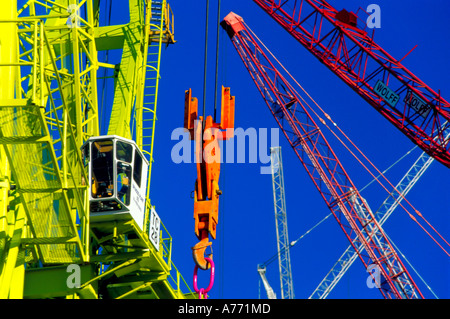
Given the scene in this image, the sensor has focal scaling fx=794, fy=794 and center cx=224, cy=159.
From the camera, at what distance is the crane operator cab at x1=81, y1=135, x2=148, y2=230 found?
29703mm

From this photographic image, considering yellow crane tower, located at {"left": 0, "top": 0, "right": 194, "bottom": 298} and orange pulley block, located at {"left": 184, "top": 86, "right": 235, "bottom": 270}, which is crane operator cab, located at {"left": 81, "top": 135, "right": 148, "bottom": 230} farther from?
orange pulley block, located at {"left": 184, "top": 86, "right": 235, "bottom": 270}

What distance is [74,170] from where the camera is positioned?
3216 cm

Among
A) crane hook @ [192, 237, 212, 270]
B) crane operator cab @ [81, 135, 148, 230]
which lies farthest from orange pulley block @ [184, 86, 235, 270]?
crane operator cab @ [81, 135, 148, 230]

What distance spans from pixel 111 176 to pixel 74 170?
309 centimetres

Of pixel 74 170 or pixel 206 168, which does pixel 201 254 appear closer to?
pixel 206 168

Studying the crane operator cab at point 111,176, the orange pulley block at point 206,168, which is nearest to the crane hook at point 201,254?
the orange pulley block at point 206,168

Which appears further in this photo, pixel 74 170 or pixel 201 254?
pixel 74 170

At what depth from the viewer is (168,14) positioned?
45375mm

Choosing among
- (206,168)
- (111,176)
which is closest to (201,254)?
(206,168)

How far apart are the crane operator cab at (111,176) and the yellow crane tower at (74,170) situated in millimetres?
38

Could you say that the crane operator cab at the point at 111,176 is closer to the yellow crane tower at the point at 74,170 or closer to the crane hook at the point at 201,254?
the yellow crane tower at the point at 74,170

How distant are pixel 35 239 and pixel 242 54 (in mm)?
48821
